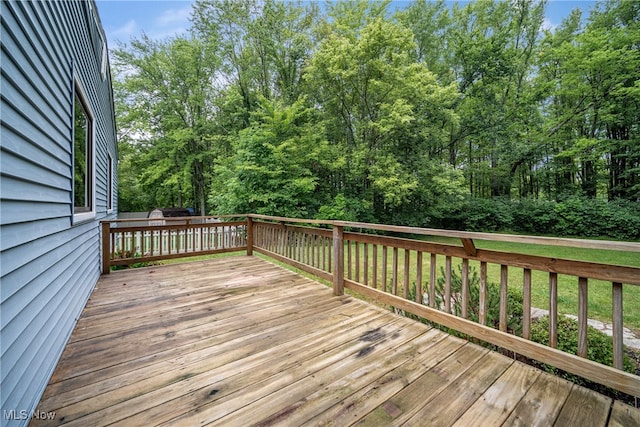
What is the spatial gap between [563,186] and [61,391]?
1743 cm

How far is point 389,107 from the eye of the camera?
31.5 feet

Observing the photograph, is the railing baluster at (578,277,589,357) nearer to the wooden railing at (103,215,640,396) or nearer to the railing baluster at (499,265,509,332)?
the wooden railing at (103,215,640,396)

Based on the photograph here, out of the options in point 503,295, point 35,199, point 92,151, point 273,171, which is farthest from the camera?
point 273,171

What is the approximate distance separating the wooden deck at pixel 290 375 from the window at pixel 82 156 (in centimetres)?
119

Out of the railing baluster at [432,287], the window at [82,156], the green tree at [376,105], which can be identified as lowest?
the railing baluster at [432,287]

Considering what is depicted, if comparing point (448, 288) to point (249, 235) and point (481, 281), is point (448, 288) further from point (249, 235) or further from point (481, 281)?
point (249, 235)

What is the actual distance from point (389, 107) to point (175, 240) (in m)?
8.05

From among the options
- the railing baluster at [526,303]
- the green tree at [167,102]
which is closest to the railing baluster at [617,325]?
the railing baluster at [526,303]

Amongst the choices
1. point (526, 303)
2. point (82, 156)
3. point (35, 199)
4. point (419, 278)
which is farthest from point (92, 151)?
point (526, 303)

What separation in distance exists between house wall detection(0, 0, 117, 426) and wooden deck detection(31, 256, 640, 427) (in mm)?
299

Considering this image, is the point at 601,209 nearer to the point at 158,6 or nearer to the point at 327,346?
the point at 327,346

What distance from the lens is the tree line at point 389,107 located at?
945cm

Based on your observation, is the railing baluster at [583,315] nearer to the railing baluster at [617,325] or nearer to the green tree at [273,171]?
the railing baluster at [617,325]

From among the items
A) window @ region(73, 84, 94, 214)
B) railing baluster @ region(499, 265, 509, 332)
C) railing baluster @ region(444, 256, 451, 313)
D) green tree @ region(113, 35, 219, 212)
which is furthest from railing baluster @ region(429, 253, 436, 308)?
green tree @ region(113, 35, 219, 212)
